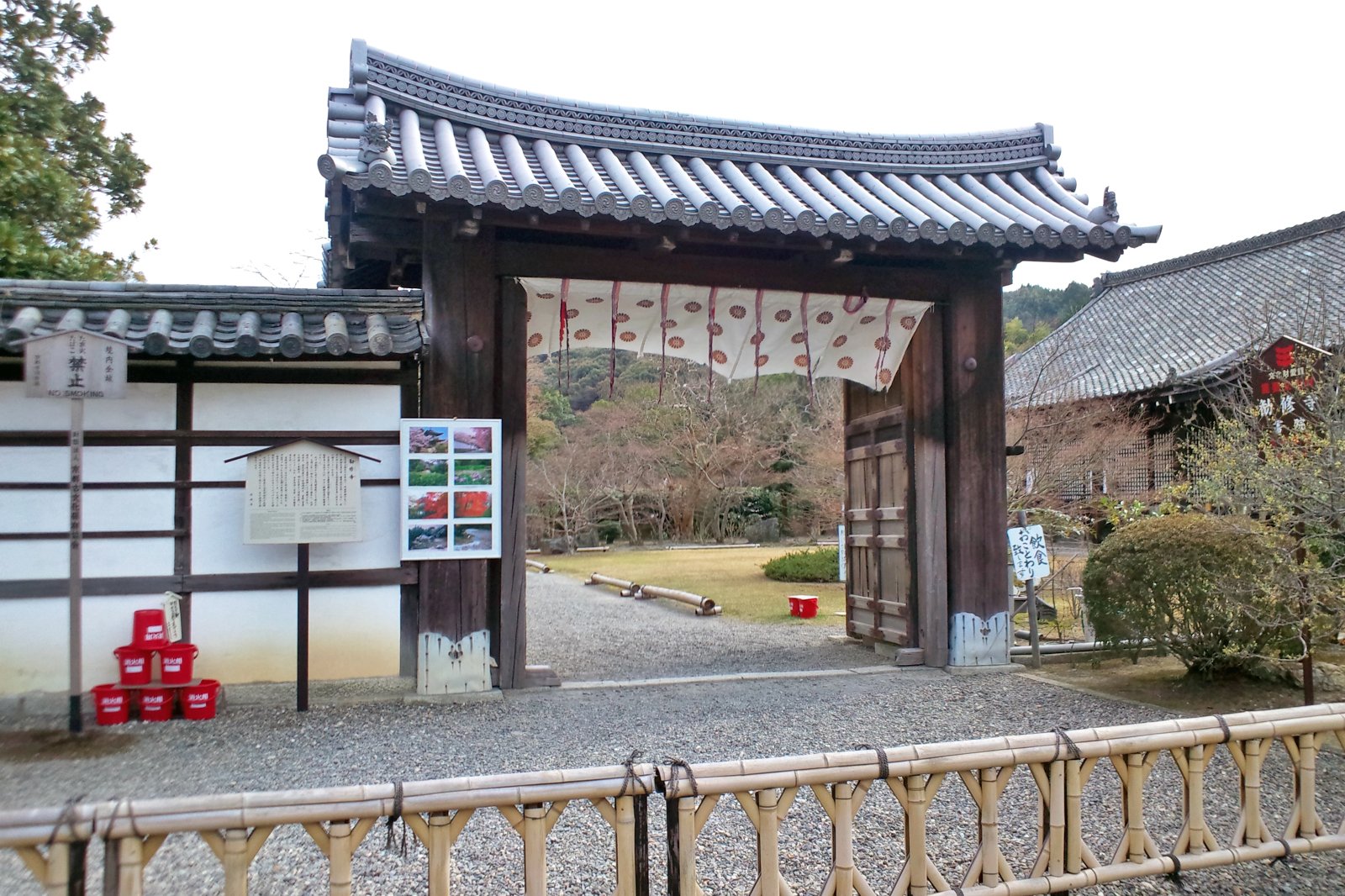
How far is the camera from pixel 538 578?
19672 mm

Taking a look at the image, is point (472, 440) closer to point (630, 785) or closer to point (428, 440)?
point (428, 440)

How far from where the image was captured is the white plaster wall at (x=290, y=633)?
5887 mm

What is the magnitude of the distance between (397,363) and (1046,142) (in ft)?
20.5

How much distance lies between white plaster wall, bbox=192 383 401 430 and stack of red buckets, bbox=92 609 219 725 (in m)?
1.31

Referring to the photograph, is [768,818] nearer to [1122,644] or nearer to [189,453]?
[189,453]

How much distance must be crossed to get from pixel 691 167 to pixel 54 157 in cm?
967

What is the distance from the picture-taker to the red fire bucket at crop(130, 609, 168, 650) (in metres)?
5.59

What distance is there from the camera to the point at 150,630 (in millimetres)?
5613

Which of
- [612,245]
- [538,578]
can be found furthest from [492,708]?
[538,578]

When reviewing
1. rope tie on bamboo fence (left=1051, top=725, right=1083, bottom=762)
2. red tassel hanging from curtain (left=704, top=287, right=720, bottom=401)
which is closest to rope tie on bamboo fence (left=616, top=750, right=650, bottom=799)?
rope tie on bamboo fence (left=1051, top=725, right=1083, bottom=762)

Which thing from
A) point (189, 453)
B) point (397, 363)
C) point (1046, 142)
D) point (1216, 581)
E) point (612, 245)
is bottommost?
point (1216, 581)

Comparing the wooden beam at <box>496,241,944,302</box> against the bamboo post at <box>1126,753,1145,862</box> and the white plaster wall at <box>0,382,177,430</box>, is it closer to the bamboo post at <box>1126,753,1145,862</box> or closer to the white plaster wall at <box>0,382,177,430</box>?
the white plaster wall at <box>0,382,177,430</box>

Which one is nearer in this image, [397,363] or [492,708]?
[492,708]

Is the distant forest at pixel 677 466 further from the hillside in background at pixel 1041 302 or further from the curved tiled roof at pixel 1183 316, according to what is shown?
the hillside in background at pixel 1041 302
